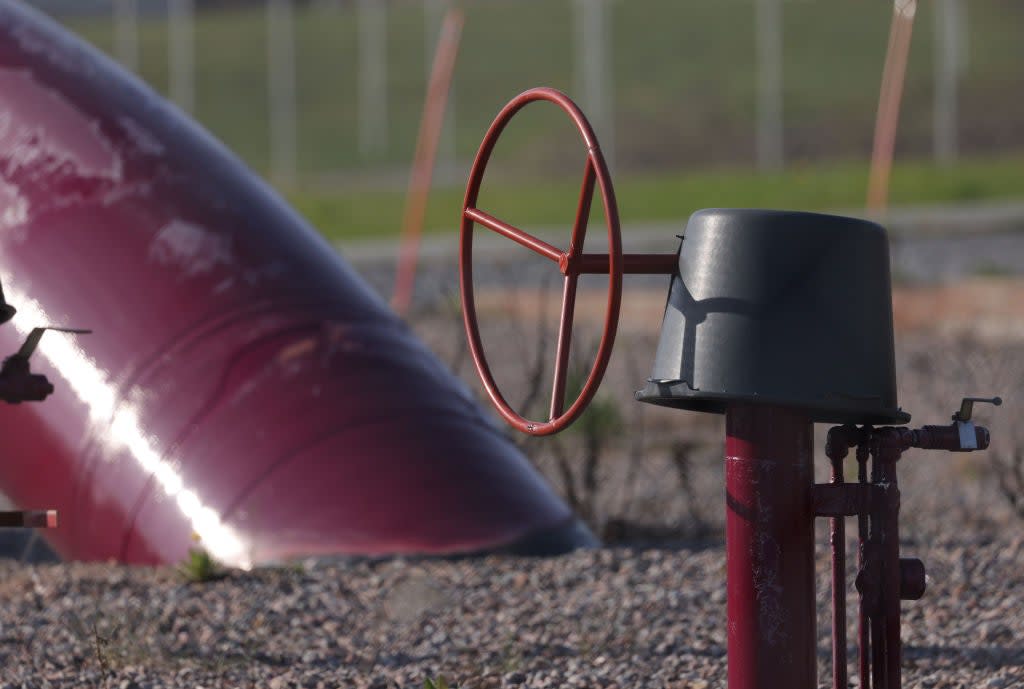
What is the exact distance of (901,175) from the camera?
63.4ft

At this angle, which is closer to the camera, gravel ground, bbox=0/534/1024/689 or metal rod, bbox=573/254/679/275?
metal rod, bbox=573/254/679/275

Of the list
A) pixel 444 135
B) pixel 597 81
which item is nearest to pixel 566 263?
pixel 597 81

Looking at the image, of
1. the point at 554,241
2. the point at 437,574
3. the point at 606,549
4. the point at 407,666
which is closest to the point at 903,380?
the point at 606,549

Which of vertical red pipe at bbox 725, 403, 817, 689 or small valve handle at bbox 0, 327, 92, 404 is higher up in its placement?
small valve handle at bbox 0, 327, 92, 404

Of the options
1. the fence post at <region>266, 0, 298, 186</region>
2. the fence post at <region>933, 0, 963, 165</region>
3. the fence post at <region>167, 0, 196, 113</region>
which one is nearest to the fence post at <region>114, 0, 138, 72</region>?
the fence post at <region>167, 0, 196, 113</region>

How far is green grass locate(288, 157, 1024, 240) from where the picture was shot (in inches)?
698

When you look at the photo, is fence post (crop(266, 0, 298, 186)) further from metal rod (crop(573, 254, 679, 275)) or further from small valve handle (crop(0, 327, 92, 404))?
metal rod (crop(573, 254, 679, 275))

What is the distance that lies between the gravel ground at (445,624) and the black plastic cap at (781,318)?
82 centimetres

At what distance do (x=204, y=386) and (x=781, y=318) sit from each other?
6.26 ft

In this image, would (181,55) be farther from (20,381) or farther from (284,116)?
(20,381)

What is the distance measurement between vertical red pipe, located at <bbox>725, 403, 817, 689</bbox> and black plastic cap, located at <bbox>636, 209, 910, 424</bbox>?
5 cm

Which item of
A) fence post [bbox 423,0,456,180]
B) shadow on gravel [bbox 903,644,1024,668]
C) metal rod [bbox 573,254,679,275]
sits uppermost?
fence post [bbox 423,0,456,180]

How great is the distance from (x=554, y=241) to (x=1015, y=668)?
12.2 meters

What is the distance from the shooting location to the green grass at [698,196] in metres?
17.7
